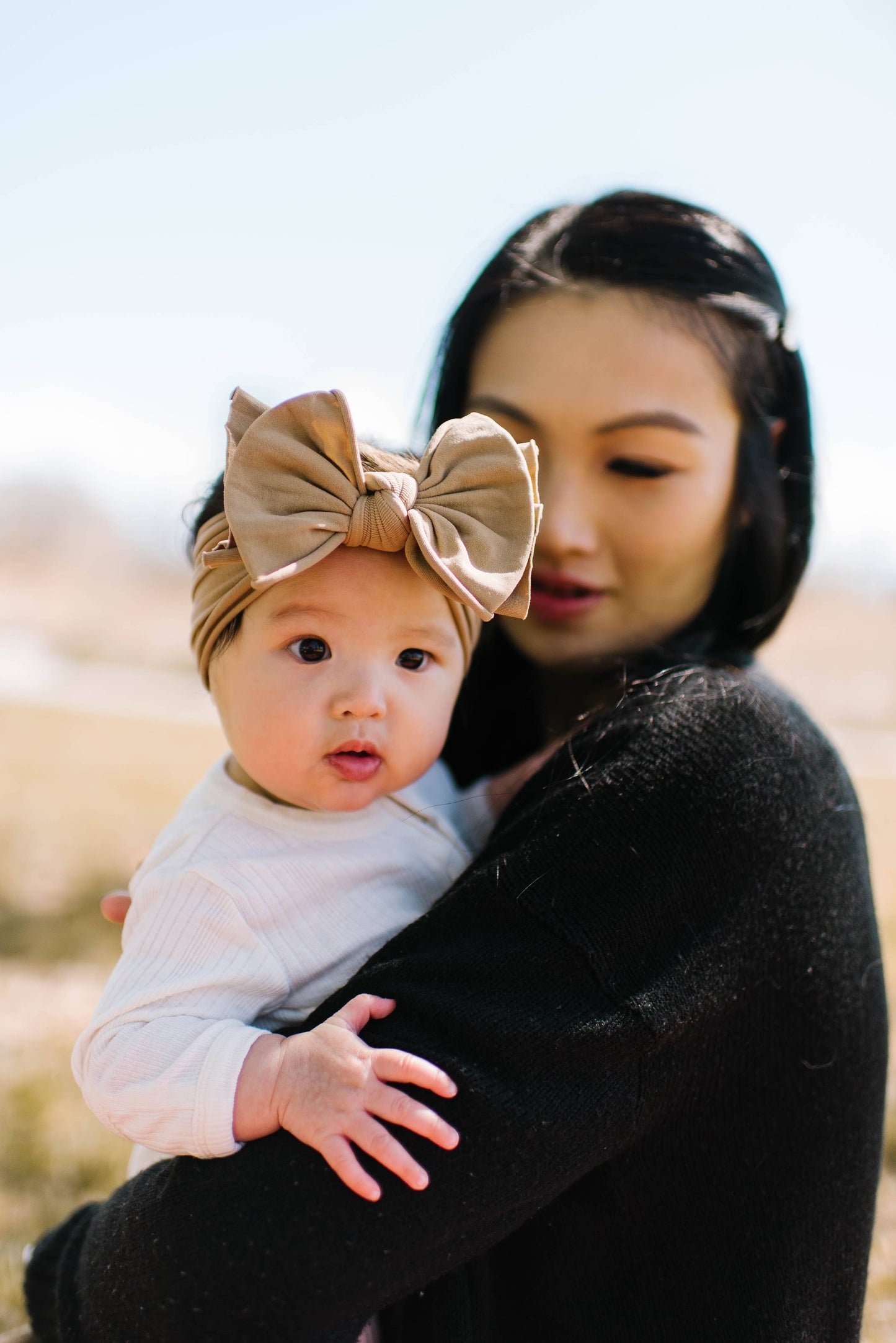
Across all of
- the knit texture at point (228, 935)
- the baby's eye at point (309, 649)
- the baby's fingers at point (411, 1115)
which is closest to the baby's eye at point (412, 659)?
the baby's eye at point (309, 649)

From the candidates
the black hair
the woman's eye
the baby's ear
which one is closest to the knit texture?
the baby's ear

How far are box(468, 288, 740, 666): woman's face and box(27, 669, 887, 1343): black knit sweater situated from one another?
502mm

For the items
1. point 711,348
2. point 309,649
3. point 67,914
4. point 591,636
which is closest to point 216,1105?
point 309,649

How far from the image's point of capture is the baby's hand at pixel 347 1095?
113 cm

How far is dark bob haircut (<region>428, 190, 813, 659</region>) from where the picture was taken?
197 cm

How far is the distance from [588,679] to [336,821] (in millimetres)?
705

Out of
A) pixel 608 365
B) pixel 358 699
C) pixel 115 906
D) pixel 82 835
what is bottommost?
pixel 82 835

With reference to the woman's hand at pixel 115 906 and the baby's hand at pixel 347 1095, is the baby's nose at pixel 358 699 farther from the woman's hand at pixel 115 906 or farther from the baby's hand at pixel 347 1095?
the woman's hand at pixel 115 906

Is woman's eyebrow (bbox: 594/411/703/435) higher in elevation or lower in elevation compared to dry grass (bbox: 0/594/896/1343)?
higher

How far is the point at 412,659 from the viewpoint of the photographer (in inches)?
59.1

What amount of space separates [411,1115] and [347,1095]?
0.08m

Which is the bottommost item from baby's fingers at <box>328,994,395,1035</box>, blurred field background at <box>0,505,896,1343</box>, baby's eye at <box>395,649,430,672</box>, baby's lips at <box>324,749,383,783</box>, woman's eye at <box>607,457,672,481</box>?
blurred field background at <box>0,505,896,1343</box>

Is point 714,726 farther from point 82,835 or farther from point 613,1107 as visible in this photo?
point 82,835

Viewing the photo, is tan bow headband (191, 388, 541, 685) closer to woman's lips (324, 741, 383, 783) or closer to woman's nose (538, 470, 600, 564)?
woman's lips (324, 741, 383, 783)
